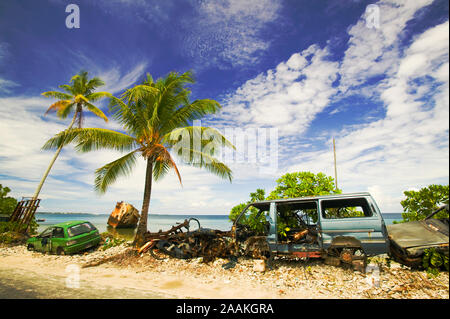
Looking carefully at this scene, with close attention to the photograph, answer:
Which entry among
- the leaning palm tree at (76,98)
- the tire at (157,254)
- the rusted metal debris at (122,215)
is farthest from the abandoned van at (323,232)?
the rusted metal debris at (122,215)

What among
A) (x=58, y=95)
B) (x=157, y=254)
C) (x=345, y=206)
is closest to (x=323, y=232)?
Answer: (x=345, y=206)

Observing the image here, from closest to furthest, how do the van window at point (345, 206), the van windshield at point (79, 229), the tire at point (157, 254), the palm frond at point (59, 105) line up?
the van window at point (345, 206), the tire at point (157, 254), the van windshield at point (79, 229), the palm frond at point (59, 105)

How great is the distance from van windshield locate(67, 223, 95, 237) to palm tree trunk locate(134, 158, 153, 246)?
308 cm

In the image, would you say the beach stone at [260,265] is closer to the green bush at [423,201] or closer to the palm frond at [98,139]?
the green bush at [423,201]

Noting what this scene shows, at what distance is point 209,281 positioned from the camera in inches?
245

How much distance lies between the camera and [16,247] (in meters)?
11.8

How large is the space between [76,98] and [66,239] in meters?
11.1

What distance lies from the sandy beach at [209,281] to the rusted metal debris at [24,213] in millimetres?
6417

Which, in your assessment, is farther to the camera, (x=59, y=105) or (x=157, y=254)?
(x=59, y=105)

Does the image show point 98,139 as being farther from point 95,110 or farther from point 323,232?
point 323,232

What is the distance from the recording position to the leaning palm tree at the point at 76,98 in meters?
15.6

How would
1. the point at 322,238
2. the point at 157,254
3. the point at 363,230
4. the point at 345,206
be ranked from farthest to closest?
the point at 157,254 < the point at 345,206 < the point at 322,238 < the point at 363,230

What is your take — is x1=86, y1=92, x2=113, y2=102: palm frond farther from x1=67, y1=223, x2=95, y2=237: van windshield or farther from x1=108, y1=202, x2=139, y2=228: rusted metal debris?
x1=108, y1=202, x2=139, y2=228: rusted metal debris
